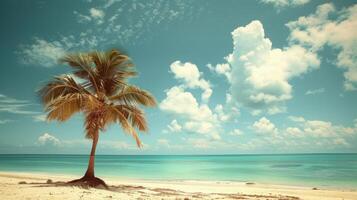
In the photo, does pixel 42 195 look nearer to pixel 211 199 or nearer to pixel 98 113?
pixel 98 113

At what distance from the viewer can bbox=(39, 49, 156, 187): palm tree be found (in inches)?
423

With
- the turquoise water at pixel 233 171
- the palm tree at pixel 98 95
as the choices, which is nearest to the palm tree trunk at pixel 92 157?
the palm tree at pixel 98 95

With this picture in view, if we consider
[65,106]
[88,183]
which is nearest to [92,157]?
[88,183]

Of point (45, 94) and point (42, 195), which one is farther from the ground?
point (45, 94)

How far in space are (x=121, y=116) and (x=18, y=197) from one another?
507cm

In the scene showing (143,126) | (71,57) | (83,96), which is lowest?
(143,126)

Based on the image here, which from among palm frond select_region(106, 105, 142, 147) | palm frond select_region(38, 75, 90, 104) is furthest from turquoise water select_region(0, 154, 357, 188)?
palm frond select_region(38, 75, 90, 104)

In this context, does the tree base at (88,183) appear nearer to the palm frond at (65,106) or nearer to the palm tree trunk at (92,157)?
the palm tree trunk at (92,157)

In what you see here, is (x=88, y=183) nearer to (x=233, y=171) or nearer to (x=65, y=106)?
(x=65, y=106)

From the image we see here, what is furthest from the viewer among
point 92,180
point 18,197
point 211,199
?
point 92,180

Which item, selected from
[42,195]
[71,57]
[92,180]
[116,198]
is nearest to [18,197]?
[42,195]

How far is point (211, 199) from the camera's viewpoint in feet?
32.8

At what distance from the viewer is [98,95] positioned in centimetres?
1151

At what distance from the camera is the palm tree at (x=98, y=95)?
10742 mm
